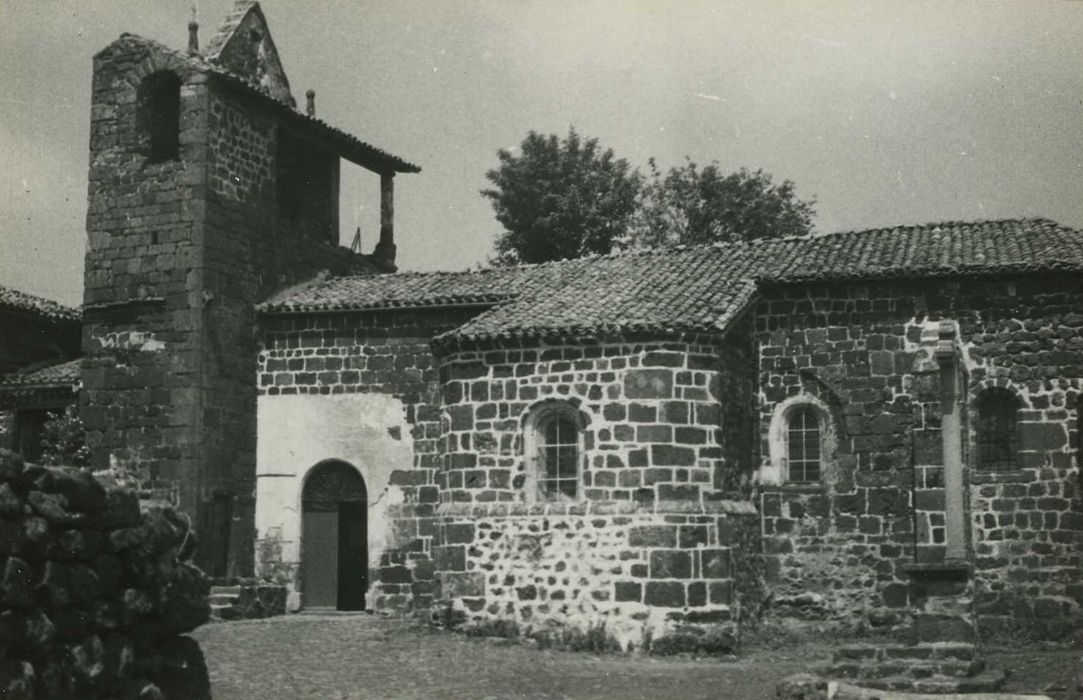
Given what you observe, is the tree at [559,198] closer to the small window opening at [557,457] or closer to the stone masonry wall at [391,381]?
the stone masonry wall at [391,381]

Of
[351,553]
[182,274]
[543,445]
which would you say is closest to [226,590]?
[351,553]

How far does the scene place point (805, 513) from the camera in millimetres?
21500

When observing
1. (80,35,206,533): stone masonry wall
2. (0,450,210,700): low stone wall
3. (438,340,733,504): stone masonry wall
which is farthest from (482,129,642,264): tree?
(0,450,210,700): low stone wall

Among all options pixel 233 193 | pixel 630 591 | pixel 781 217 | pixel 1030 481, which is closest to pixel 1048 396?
pixel 1030 481

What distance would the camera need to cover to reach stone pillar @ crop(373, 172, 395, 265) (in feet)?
98.0

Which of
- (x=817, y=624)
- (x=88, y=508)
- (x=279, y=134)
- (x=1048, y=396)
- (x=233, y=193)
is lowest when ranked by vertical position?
(x=817, y=624)

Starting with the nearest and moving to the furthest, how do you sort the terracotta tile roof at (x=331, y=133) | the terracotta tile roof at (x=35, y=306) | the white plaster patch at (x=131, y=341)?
the white plaster patch at (x=131, y=341) < the terracotta tile roof at (x=331, y=133) < the terracotta tile roof at (x=35, y=306)

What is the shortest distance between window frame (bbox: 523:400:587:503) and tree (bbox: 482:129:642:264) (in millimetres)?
16813

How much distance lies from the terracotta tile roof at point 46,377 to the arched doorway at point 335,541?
5.67 metres

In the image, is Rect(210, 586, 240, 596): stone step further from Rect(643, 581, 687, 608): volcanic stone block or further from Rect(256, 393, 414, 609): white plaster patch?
Rect(643, 581, 687, 608): volcanic stone block

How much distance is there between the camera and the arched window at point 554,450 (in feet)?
67.2

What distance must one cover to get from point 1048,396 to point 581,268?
322 inches

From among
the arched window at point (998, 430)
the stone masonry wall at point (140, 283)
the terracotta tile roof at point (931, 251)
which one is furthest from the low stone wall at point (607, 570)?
the stone masonry wall at point (140, 283)

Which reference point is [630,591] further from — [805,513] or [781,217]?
[781,217]
